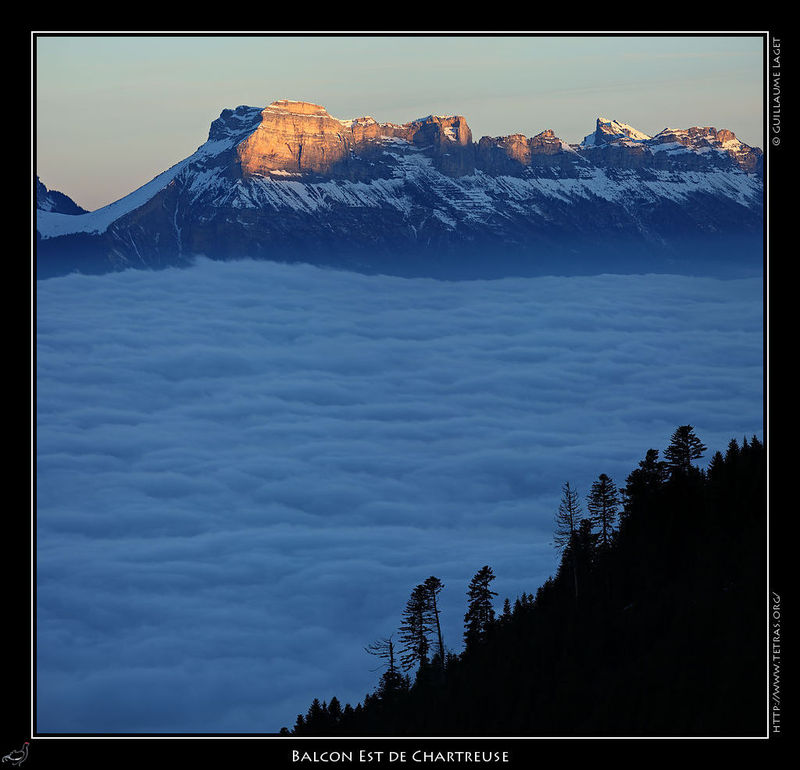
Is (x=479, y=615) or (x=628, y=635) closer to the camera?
(x=628, y=635)

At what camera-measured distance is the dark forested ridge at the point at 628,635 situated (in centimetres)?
5731

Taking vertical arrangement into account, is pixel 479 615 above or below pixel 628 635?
above

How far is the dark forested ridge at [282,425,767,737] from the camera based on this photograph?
57312mm

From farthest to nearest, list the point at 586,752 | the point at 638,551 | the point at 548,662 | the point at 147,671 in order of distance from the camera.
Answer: the point at 147,671, the point at 638,551, the point at 548,662, the point at 586,752

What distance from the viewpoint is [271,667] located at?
19075cm

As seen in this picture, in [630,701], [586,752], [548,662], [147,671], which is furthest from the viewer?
[147,671]

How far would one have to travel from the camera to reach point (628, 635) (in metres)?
65.2
